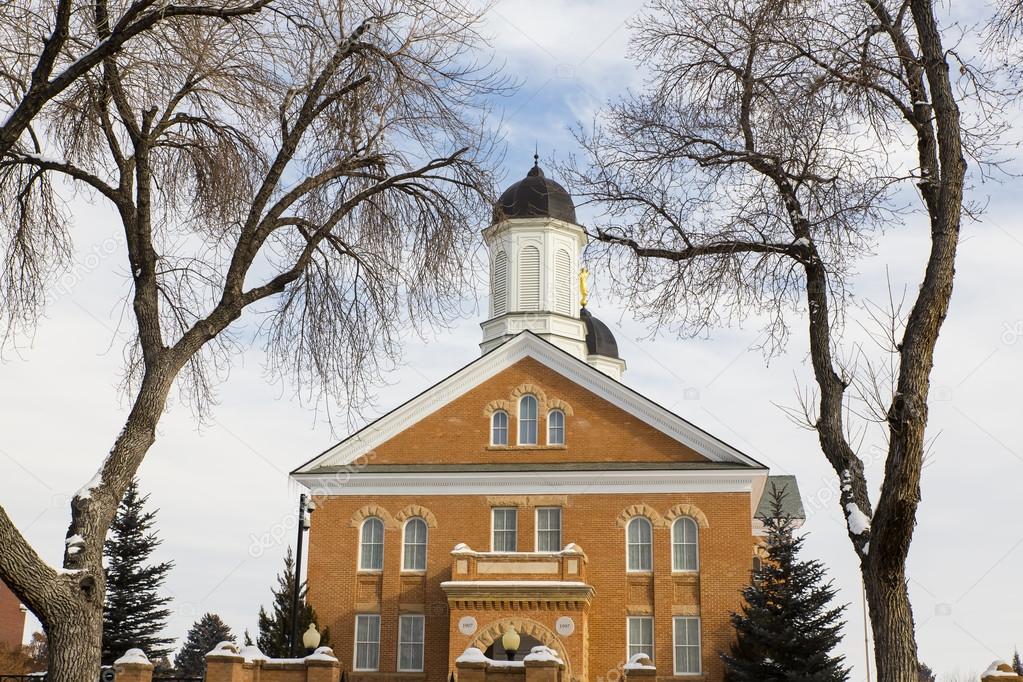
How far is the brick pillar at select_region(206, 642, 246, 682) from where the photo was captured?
63.5 feet

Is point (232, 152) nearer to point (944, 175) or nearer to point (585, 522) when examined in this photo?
point (944, 175)

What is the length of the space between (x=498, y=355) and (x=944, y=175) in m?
20.6

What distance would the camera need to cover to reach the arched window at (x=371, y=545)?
2906 centimetres

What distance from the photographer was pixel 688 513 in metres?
28.2

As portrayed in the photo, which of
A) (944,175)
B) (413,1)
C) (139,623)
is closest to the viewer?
(944,175)

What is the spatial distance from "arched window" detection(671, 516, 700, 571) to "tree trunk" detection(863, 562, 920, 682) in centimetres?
1833

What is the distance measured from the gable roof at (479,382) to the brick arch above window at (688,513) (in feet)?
7.28

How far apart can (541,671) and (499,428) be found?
12.9 metres

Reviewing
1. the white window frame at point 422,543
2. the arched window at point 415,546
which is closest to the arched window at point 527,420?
the white window frame at point 422,543

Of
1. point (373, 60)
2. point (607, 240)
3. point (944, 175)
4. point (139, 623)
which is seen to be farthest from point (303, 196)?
point (139, 623)

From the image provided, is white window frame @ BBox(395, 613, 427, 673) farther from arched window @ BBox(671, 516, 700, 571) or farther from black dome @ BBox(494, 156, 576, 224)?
black dome @ BBox(494, 156, 576, 224)

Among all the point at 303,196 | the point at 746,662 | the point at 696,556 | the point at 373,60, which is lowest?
the point at 746,662

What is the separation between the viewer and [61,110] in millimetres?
11781

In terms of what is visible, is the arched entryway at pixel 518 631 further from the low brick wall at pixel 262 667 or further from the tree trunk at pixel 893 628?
the tree trunk at pixel 893 628
